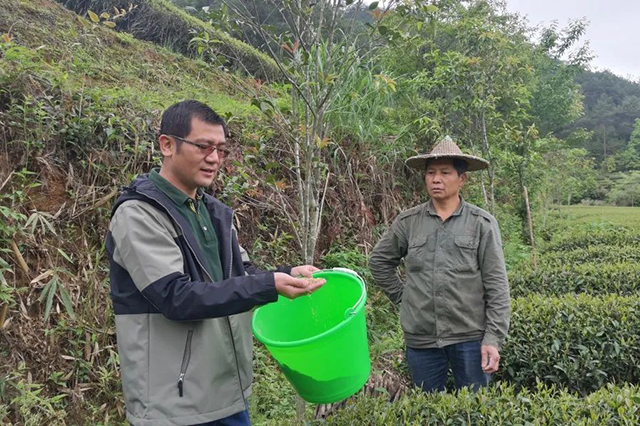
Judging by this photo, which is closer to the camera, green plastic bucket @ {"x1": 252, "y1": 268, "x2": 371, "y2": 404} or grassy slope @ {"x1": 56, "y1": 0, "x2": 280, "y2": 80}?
green plastic bucket @ {"x1": 252, "y1": 268, "x2": 371, "y2": 404}

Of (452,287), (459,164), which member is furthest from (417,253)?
(459,164)

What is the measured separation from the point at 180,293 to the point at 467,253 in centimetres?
155

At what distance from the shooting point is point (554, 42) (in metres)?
14.5

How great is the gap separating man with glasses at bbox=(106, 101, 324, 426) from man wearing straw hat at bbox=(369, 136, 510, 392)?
1.02 meters

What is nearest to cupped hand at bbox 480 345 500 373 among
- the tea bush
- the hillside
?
the tea bush

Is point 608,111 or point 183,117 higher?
point 608,111

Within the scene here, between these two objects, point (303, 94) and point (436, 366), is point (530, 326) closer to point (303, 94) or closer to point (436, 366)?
point (436, 366)

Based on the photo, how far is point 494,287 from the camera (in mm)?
2412

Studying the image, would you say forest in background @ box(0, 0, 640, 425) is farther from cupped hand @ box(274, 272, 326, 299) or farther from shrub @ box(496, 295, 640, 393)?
cupped hand @ box(274, 272, 326, 299)

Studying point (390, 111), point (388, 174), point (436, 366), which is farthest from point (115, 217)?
point (390, 111)

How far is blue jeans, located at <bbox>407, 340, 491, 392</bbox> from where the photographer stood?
242 centimetres

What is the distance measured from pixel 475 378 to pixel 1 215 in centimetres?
276

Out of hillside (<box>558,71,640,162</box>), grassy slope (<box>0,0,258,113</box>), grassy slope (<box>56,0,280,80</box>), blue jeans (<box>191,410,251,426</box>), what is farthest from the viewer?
hillside (<box>558,71,640,162</box>)

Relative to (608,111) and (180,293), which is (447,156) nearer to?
(180,293)
